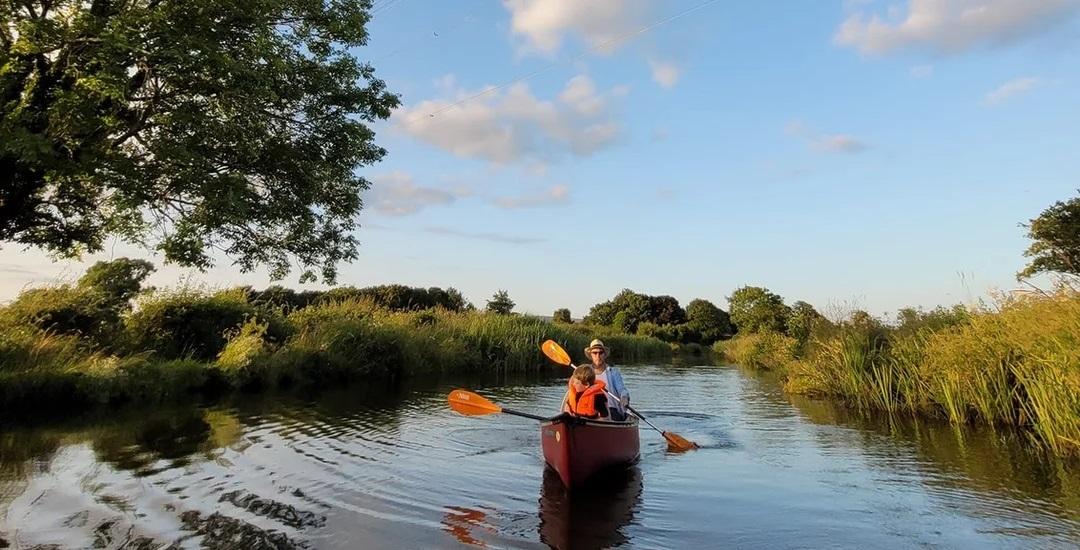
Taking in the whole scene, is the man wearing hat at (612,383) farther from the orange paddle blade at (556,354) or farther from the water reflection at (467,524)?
the water reflection at (467,524)

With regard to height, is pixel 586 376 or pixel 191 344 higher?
pixel 191 344

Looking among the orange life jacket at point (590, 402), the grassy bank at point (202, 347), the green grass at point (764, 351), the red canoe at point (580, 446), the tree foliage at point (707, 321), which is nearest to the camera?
the red canoe at point (580, 446)

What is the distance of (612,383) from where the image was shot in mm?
11078

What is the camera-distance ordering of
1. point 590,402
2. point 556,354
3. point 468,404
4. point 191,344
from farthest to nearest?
1. point 191,344
2. point 556,354
3. point 468,404
4. point 590,402

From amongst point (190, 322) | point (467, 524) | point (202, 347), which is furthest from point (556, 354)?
point (190, 322)

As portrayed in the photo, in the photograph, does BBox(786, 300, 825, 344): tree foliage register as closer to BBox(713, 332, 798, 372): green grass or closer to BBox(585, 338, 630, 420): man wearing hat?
BBox(713, 332, 798, 372): green grass

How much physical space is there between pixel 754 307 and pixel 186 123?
150 ft

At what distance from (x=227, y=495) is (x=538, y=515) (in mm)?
3531

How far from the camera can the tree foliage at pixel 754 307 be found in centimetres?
4750

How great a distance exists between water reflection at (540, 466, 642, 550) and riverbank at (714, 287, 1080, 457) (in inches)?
239

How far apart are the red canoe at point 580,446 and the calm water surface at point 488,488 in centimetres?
30

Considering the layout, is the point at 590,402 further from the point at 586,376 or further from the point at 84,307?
the point at 84,307

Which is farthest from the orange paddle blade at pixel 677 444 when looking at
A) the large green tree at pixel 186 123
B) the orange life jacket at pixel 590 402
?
the large green tree at pixel 186 123

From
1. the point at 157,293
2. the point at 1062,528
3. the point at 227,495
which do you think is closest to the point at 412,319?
the point at 157,293
